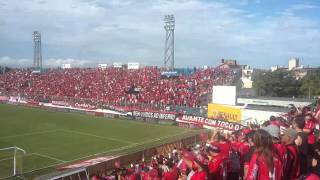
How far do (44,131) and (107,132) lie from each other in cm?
557

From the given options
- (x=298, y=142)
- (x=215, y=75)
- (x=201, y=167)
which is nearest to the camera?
(x=201, y=167)

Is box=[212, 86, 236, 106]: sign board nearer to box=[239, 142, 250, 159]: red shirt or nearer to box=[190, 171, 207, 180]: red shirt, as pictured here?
box=[239, 142, 250, 159]: red shirt

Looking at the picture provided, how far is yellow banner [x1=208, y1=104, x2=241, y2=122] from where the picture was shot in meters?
35.2

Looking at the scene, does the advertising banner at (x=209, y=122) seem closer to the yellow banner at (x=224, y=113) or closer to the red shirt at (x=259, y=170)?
the yellow banner at (x=224, y=113)

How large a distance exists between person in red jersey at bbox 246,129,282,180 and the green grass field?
17.4 meters

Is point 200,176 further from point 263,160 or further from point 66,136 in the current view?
point 66,136

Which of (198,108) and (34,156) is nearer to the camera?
(34,156)

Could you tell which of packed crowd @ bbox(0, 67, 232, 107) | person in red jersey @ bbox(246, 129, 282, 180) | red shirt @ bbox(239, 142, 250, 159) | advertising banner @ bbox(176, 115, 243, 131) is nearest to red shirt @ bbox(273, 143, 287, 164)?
person in red jersey @ bbox(246, 129, 282, 180)

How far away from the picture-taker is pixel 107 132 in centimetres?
3653

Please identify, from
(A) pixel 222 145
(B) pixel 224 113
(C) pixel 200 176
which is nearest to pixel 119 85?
(B) pixel 224 113

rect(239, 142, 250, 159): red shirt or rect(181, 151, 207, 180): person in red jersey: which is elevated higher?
rect(181, 151, 207, 180): person in red jersey

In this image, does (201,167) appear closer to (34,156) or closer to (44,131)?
(34,156)

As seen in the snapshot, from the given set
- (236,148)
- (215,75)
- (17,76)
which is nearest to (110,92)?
(215,75)

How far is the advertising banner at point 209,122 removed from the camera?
110ft
